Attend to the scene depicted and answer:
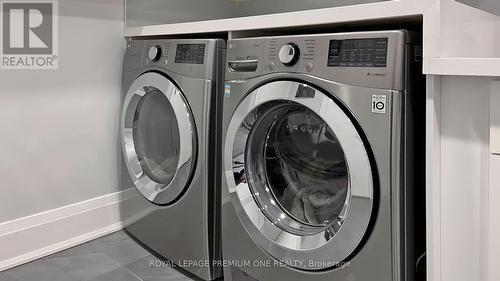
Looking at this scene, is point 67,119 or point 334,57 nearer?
point 334,57

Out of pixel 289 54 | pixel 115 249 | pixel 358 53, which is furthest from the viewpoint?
pixel 115 249

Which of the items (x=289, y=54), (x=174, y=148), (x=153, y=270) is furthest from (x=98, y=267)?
(x=289, y=54)

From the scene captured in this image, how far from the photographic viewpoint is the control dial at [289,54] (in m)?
1.19

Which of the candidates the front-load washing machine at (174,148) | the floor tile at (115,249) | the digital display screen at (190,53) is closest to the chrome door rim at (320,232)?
the front-load washing machine at (174,148)

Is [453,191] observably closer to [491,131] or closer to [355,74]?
[491,131]

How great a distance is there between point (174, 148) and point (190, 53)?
17.0 inches

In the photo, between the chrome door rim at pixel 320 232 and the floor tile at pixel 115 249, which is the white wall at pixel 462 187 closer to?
the chrome door rim at pixel 320 232

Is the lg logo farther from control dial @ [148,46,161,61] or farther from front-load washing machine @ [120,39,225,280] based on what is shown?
control dial @ [148,46,161,61]

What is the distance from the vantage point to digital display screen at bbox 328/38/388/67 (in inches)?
40.6

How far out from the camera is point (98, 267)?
1715 mm

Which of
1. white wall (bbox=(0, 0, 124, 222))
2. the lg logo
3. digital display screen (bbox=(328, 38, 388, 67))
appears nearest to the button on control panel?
white wall (bbox=(0, 0, 124, 222))

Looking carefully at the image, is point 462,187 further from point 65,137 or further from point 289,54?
point 65,137

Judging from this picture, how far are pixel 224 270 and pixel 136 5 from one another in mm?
1377

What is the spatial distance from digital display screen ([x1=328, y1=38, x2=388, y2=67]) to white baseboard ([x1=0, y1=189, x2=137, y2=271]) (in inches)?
46.9
